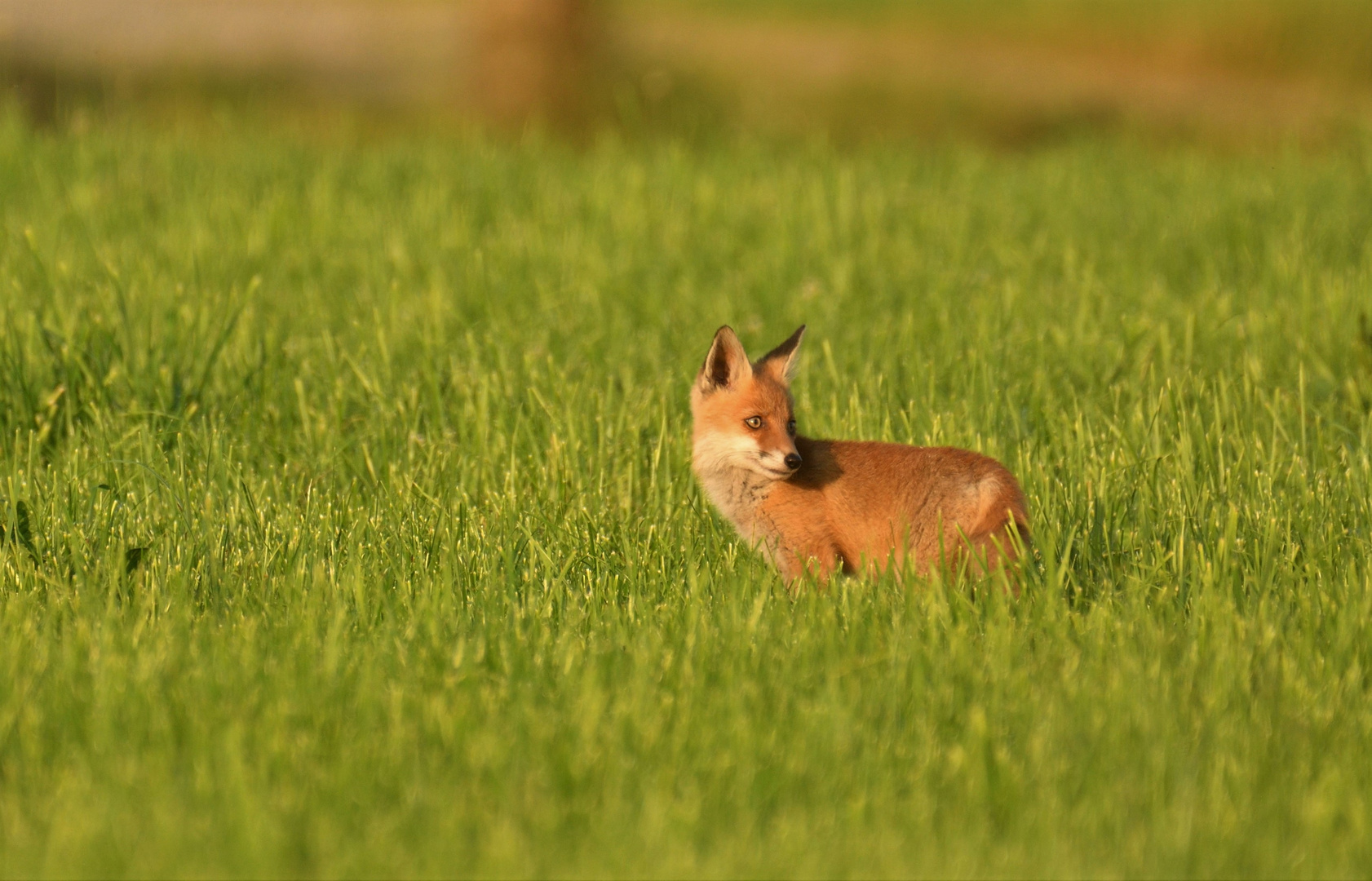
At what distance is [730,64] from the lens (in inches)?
1069

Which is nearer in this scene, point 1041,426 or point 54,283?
point 1041,426

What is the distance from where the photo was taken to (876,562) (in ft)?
17.4

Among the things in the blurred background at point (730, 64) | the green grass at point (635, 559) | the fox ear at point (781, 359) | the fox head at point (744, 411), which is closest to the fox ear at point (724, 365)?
the fox head at point (744, 411)

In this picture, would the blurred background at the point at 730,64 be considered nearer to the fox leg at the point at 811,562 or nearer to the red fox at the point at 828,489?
the red fox at the point at 828,489

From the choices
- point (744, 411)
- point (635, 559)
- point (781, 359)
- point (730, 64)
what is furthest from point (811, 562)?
point (730, 64)

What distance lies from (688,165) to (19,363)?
7.04m

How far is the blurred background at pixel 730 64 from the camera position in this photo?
765 inches

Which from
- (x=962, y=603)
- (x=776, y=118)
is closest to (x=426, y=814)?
(x=962, y=603)

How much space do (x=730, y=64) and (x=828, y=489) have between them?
22762mm

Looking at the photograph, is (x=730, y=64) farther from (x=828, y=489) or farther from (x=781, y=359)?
(x=828, y=489)

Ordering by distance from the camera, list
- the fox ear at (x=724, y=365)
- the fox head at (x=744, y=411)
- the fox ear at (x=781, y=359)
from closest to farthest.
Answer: the fox head at (x=744, y=411)
the fox ear at (x=724, y=365)
the fox ear at (x=781, y=359)

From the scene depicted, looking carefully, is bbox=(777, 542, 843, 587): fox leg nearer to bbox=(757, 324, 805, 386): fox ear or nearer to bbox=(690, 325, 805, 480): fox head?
bbox=(690, 325, 805, 480): fox head

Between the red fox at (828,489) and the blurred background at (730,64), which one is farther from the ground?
the blurred background at (730,64)

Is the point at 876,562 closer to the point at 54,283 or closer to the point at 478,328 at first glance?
the point at 478,328
